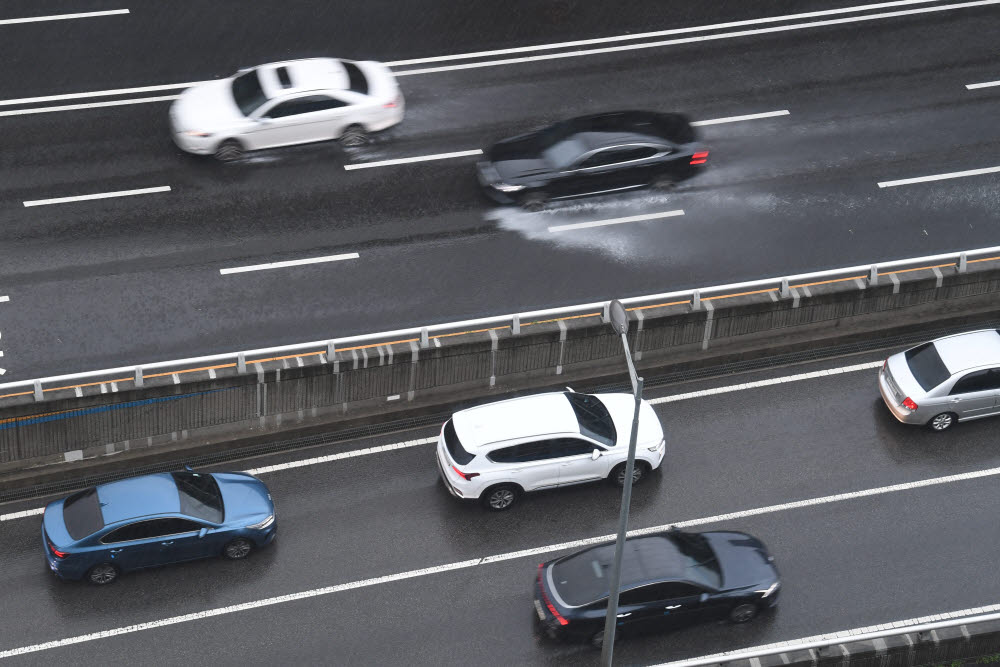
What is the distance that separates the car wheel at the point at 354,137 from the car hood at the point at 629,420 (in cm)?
887

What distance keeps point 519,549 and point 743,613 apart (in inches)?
146

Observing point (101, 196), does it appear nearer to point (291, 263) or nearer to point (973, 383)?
point (291, 263)

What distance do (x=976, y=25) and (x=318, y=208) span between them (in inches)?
673

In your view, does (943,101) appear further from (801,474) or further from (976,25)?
(801,474)

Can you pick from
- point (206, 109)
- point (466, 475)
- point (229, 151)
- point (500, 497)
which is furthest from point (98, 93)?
point (500, 497)

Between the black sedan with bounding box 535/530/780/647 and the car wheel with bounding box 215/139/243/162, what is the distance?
39.3 feet

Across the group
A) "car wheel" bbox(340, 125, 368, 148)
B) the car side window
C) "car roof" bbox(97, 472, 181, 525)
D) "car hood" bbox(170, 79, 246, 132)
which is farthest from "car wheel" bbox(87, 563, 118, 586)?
the car side window

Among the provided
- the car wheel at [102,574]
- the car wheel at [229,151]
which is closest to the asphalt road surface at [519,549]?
the car wheel at [102,574]

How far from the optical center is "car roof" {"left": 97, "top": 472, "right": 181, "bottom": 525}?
20000 mm

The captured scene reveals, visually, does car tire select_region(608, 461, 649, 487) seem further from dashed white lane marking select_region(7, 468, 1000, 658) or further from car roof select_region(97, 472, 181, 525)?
car roof select_region(97, 472, 181, 525)

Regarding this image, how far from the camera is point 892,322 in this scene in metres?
24.9

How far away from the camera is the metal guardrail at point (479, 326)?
22000mm

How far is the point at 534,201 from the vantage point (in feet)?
87.0

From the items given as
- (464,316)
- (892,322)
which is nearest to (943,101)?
(892,322)
